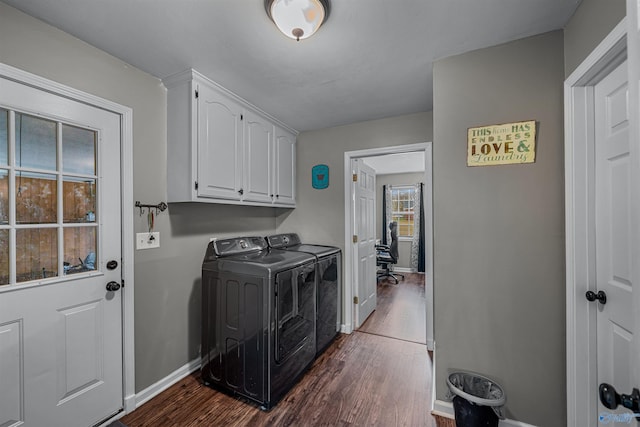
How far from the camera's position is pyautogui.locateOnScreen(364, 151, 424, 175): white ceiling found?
463 cm

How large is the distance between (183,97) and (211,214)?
97 cm

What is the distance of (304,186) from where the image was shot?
10.6 feet

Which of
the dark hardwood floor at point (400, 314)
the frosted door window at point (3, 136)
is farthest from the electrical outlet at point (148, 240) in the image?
the dark hardwood floor at point (400, 314)

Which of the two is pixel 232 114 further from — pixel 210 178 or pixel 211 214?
pixel 211 214

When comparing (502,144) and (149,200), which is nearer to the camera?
(502,144)

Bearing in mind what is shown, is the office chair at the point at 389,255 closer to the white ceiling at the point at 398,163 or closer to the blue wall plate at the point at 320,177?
the white ceiling at the point at 398,163

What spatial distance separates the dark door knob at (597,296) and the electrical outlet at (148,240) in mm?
2617

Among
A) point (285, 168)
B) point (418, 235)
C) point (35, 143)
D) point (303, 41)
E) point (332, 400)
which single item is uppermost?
point (303, 41)

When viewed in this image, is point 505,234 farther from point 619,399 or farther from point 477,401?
point 619,399

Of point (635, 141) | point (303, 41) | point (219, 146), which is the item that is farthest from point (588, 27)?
point (219, 146)

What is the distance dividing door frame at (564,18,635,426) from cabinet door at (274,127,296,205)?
228 cm

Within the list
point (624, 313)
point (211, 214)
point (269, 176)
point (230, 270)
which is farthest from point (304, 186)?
point (624, 313)

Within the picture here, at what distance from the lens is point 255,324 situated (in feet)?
6.05

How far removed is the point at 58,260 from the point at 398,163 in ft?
16.0
